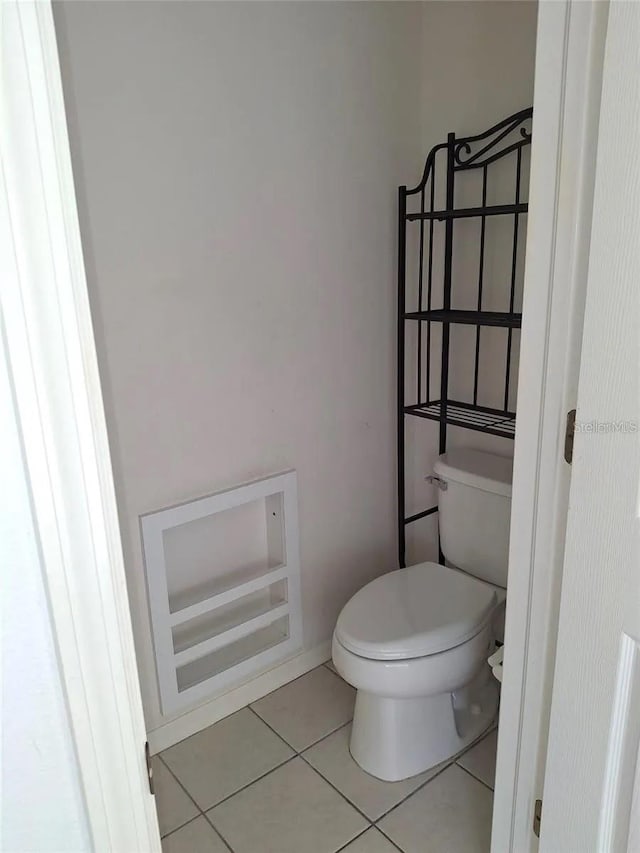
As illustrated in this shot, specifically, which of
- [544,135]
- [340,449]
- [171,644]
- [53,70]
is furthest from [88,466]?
[340,449]

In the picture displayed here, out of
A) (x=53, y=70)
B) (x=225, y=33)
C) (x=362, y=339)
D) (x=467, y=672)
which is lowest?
(x=467, y=672)

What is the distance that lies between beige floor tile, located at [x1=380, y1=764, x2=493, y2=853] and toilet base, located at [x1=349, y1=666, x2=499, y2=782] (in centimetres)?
7

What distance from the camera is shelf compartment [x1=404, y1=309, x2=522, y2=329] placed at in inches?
68.1

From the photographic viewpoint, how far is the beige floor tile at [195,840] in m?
1.52

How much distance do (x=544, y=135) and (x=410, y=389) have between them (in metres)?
1.32

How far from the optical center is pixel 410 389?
2.22m

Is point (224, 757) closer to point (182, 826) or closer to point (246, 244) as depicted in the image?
point (182, 826)

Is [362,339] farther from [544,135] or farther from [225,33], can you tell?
[544,135]

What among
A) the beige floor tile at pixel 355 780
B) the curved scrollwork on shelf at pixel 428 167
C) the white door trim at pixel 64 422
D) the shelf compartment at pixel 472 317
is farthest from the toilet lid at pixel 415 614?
the curved scrollwork on shelf at pixel 428 167

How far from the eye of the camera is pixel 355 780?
1.72 meters

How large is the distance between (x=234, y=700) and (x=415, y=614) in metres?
0.68

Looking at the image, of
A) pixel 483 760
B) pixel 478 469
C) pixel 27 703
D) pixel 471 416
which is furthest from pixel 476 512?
pixel 27 703

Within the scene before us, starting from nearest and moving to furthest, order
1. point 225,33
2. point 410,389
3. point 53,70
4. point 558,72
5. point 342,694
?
point 53,70 < point 558,72 < point 225,33 < point 342,694 < point 410,389

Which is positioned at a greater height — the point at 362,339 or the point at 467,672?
the point at 362,339
